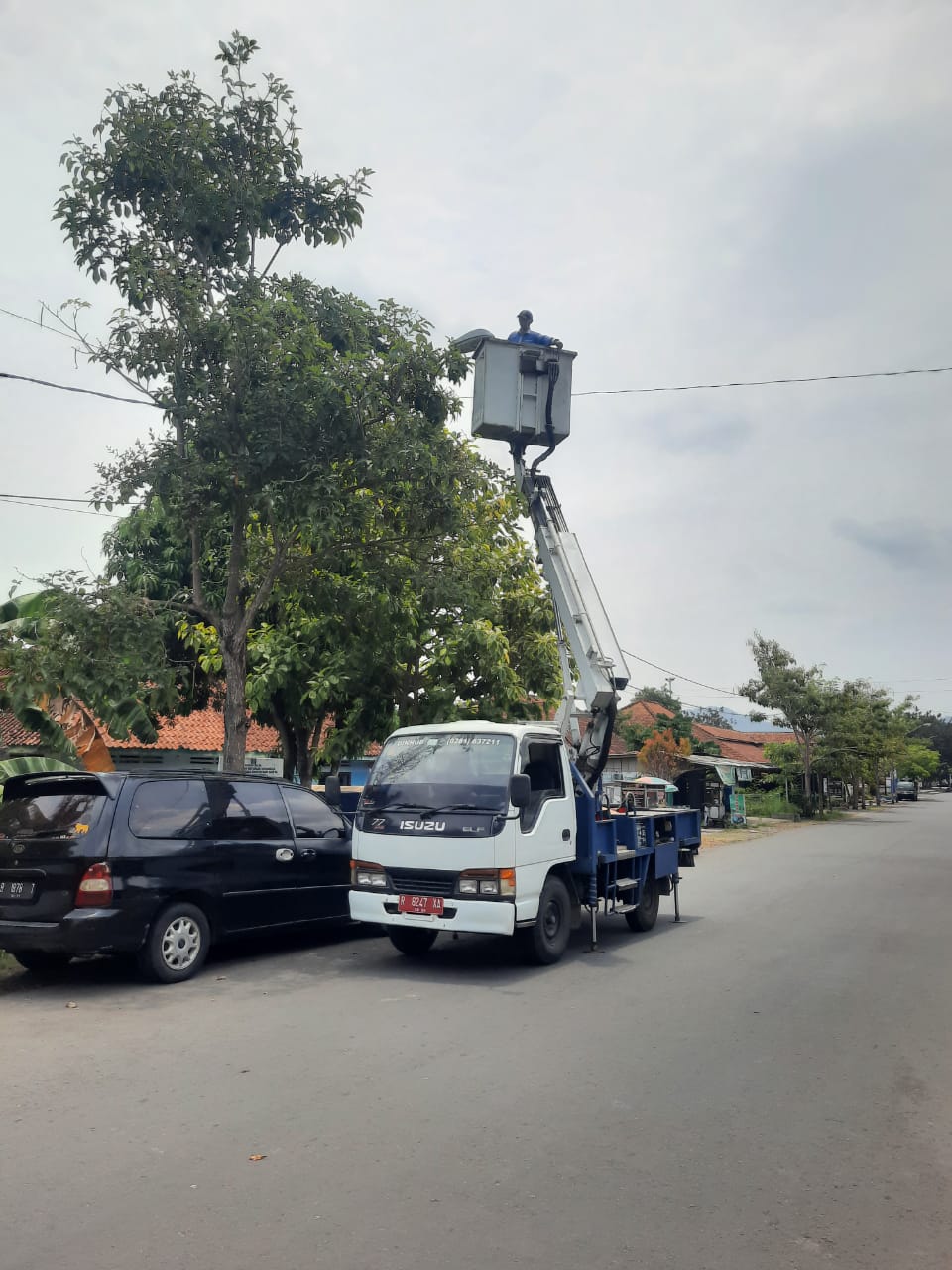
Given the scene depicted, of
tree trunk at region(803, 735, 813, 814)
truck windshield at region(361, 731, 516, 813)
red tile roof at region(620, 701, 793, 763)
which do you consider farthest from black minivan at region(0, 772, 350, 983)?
red tile roof at region(620, 701, 793, 763)

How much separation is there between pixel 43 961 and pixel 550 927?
453 centimetres

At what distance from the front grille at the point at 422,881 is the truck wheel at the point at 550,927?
916 mm

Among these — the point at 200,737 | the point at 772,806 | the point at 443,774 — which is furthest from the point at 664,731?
the point at 443,774

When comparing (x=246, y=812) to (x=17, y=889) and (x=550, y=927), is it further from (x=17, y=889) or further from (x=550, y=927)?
(x=550, y=927)

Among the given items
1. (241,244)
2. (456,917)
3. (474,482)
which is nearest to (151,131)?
(241,244)

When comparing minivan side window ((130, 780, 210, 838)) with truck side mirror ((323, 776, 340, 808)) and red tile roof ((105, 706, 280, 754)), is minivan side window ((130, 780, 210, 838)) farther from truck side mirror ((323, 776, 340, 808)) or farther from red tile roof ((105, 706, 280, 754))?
red tile roof ((105, 706, 280, 754))

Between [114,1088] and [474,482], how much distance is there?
30.4 ft

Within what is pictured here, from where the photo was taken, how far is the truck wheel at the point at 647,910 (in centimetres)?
1202

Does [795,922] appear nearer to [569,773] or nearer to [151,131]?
[569,773]

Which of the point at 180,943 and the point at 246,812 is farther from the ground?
the point at 246,812

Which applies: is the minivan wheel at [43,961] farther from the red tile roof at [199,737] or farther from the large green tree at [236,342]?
the red tile roof at [199,737]

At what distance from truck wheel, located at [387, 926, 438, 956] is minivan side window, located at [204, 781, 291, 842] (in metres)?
1.41

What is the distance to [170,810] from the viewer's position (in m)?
9.16

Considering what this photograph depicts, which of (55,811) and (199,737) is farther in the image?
(199,737)
